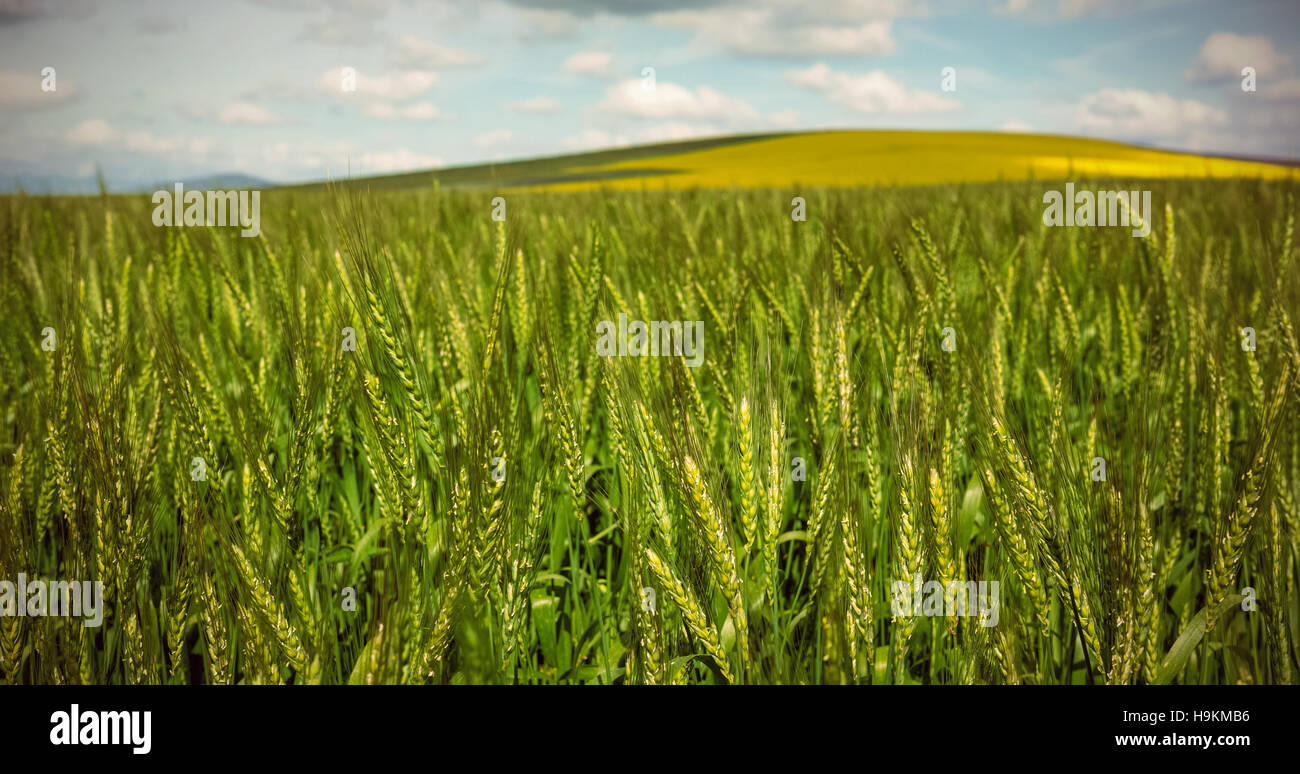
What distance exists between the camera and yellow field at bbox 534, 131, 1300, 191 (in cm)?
2531

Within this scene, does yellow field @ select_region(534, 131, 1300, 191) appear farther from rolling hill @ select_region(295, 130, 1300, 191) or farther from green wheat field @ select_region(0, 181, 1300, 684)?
green wheat field @ select_region(0, 181, 1300, 684)

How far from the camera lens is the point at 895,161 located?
103ft

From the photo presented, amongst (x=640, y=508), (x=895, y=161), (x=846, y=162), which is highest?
(x=846, y=162)

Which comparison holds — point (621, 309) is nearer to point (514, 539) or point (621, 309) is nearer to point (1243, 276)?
point (514, 539)

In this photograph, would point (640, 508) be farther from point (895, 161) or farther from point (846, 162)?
point (846, 162)

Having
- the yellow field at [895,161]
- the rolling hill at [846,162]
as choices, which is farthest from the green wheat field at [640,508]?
the yellow field at [895,161]

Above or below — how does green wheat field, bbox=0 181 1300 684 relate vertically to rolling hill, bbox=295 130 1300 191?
below

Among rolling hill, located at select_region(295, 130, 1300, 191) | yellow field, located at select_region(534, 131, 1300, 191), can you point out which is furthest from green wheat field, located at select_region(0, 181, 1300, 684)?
yellow field, located at select_region(534, 131, 1300, 191)

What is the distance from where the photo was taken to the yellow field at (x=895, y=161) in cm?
2531

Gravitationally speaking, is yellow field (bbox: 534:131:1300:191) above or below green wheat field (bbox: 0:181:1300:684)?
above

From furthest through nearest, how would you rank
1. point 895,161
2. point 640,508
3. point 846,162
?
point 846,162 → point 895,161 → point 640,508

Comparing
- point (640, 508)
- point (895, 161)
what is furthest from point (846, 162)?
point (640, 508)

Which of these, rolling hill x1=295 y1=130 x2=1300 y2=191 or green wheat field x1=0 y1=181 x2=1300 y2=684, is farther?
rolling hill x1=295 y1=130 x2=1300 y2=191

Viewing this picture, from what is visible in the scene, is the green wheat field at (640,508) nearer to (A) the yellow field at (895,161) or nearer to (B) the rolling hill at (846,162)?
(B) the rolling hill at (846,162)
